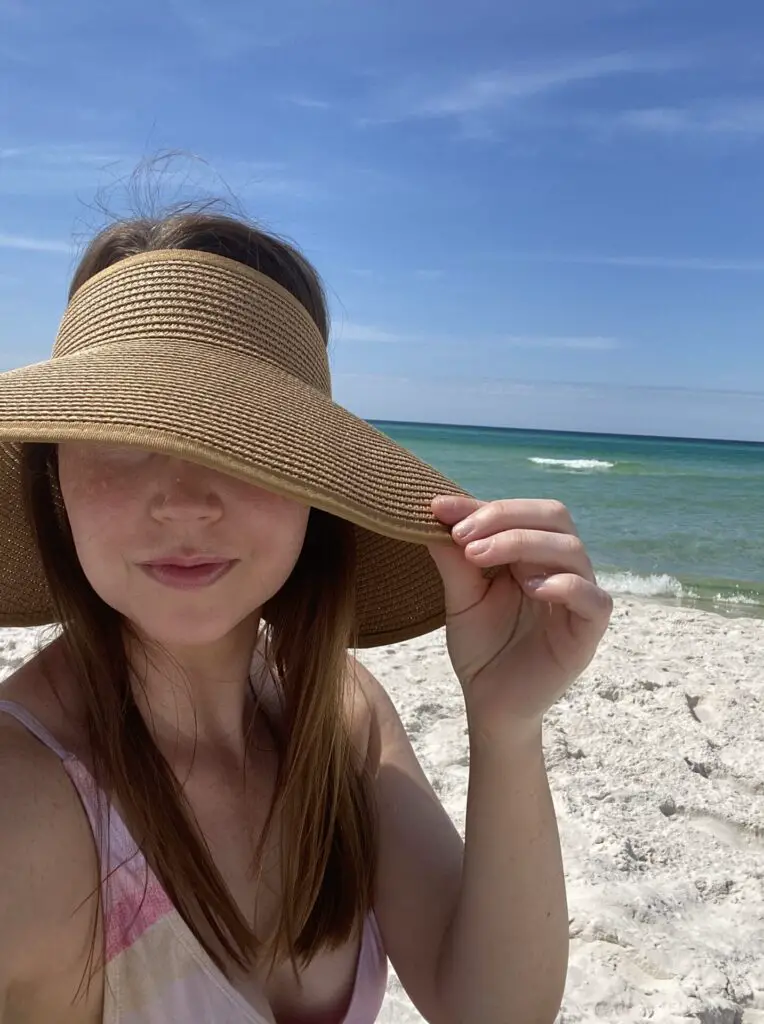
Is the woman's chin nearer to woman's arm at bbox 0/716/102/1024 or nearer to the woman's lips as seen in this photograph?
the woman's lips

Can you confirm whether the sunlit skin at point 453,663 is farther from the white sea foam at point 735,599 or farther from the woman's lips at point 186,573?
the white sea foam at point 735,599

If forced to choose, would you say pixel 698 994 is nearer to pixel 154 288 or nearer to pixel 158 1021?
pixel 158 1021

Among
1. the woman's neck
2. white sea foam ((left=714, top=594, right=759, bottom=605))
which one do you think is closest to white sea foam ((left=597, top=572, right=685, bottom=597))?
white sea foam ((left=714, top=594, right=759, bottom=605))

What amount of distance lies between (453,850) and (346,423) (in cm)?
75

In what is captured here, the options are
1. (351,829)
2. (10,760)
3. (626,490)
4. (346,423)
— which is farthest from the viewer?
(626,490)

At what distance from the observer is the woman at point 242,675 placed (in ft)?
3.03

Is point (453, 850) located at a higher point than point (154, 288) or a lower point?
lower

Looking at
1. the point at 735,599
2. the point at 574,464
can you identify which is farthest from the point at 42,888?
the point at 574,464

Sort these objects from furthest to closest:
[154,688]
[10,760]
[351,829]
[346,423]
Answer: [351,829], [154,688], [346,423], [10,760]

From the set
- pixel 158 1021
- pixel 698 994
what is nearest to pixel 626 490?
pixel 698 994

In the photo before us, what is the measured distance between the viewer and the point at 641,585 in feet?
24.0

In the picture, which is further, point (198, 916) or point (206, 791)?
point (206, 791)

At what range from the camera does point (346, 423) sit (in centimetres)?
104

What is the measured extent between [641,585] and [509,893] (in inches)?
257
